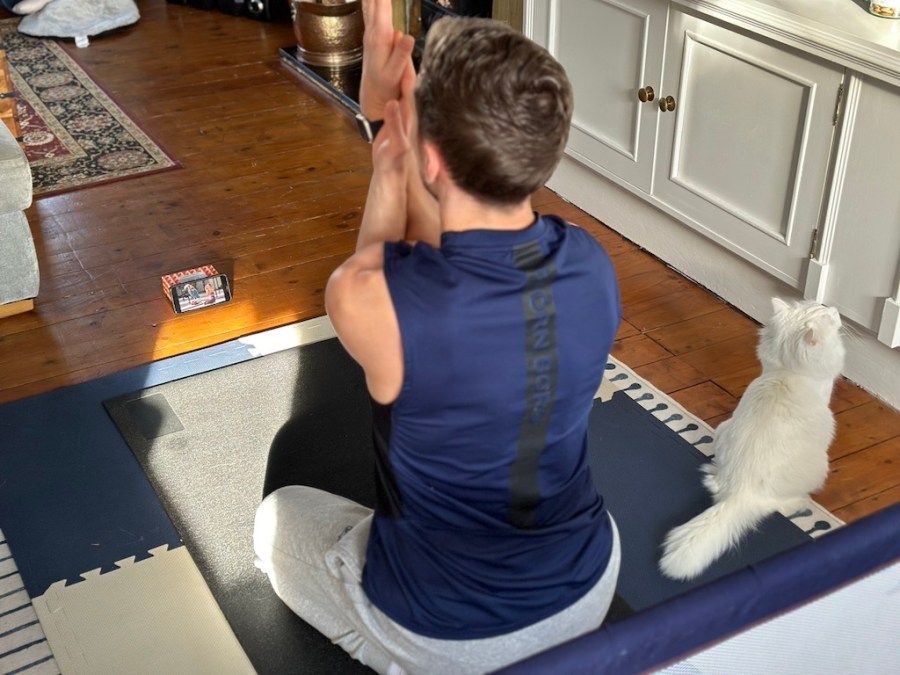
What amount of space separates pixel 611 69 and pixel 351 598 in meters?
1.96

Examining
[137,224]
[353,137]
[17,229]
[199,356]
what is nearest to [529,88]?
[199,356]

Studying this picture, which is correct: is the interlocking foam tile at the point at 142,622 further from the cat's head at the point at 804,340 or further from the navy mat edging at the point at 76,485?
the cat's head at the point at 804,340

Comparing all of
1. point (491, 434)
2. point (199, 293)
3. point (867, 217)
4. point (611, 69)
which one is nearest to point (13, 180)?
point (199, 293)

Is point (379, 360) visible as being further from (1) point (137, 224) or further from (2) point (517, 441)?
(1) point (137, 224)

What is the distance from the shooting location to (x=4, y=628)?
186 cm

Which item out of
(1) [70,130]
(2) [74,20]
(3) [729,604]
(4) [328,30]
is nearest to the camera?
(3) [729,604]

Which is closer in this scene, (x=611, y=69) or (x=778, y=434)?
(x=778, y=434)

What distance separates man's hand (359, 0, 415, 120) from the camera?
1.41 meters

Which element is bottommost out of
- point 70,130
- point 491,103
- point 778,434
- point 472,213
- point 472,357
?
point 70,130

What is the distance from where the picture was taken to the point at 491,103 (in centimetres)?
112

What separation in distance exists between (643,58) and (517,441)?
72.7 inches

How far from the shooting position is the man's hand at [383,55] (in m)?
1.41

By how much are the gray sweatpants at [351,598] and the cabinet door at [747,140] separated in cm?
124

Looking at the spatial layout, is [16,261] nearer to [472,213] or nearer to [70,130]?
[70,130]
